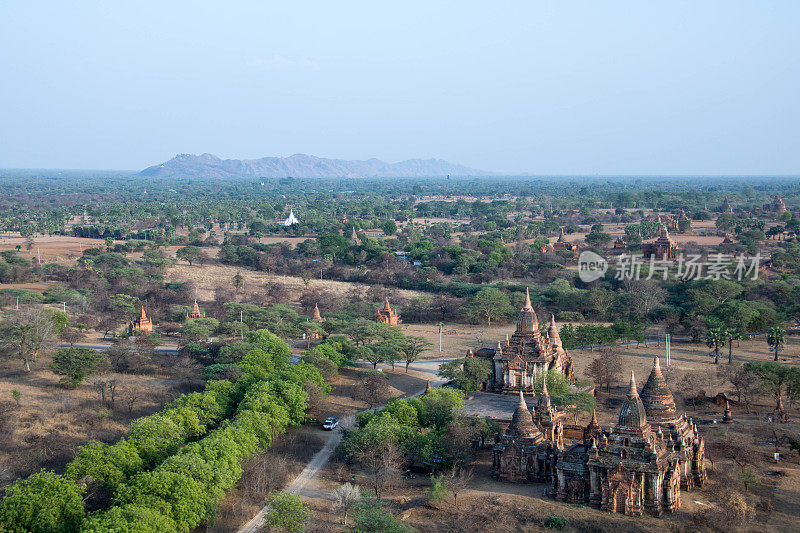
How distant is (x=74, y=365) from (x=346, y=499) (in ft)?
73.0

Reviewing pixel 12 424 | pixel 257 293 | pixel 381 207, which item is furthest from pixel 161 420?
pixel 381 207

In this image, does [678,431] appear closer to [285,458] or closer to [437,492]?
[437,492]

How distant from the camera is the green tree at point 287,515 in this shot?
2372 centimetres

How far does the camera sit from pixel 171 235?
11131cm

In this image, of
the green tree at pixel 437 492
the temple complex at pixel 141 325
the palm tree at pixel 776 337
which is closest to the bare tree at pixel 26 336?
the temple complex at pixel 141 325

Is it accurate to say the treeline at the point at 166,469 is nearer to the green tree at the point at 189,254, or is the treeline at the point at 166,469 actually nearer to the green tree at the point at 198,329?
the green tree at the point at 198,329

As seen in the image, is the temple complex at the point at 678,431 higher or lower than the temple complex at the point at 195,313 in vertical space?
higher

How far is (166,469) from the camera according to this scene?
25.3 m

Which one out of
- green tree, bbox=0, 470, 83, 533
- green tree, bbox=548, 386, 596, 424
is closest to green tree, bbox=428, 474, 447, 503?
green tree, bbox=548, 386, 596, 424

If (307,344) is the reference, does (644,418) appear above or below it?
above

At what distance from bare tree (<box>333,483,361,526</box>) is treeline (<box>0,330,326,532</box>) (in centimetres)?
401

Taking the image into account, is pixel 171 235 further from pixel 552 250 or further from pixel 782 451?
pixel 782 451

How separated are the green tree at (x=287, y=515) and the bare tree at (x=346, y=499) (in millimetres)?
1561

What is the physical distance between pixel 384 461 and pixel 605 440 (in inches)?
322
